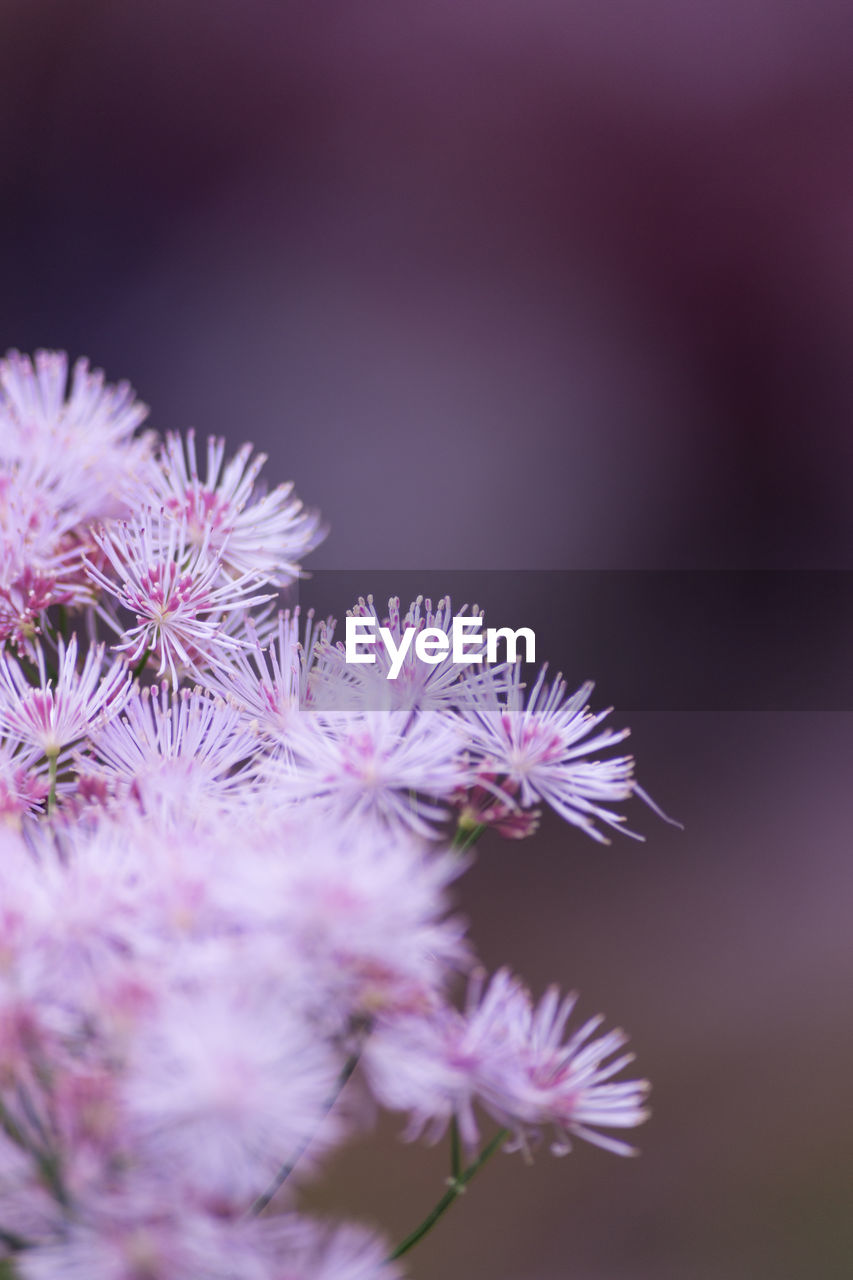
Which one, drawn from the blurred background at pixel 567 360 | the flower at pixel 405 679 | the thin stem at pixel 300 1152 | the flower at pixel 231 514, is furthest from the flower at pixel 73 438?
the blurred background at pixel 567 360

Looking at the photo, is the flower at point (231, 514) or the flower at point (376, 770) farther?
the flower at point (231, 514)

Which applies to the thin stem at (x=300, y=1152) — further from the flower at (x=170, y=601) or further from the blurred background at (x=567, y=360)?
the blurred background at (x=567, y=360)

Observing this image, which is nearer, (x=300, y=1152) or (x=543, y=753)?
(x=300, y=1152)

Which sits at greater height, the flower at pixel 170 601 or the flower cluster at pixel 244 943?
the flower at pixel 170 601

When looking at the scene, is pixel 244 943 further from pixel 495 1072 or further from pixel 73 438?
pixel 73 438

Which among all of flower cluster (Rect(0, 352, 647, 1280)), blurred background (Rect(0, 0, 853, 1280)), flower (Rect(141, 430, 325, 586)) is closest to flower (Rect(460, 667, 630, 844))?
flower cluster (Rect(0, 352, 647, 1280))

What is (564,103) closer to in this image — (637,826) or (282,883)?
(637,826)

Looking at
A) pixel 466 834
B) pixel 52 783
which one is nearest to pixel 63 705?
pixel 52 783

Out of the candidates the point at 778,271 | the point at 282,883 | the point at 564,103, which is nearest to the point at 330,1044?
the point at 282,883
